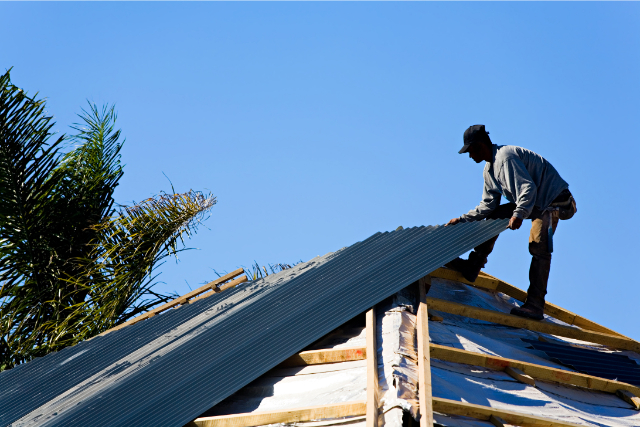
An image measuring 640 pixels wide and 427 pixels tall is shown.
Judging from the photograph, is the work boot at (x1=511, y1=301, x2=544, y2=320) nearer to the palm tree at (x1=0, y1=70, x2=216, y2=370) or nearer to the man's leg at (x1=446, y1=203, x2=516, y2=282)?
the man's leg at (x1=446, y1=203, x2=516, y2=282)

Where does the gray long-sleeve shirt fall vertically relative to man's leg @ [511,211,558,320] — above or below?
above

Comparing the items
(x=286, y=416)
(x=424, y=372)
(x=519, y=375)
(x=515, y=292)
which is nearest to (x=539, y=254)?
(x=515, y=292)

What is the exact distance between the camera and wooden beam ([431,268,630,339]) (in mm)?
7262

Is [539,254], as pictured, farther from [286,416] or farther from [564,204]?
[286,416]

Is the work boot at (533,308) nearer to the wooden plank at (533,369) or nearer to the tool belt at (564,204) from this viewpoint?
the tool belt at (564,204)

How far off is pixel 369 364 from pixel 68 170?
32.9 ft

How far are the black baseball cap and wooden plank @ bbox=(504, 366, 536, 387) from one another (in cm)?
263

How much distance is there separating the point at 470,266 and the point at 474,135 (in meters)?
1.35

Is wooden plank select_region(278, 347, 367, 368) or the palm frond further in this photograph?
the palm frond

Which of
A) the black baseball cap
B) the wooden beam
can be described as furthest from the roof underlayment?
the black baseball cap

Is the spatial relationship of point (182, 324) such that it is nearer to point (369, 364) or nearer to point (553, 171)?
point (369, 364)

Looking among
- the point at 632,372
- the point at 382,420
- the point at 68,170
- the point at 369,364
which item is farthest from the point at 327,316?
the point at 68,170

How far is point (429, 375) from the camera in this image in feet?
13.2

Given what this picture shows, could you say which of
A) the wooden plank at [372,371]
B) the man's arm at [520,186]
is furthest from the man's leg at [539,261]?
the wooden plank at [372,371]
